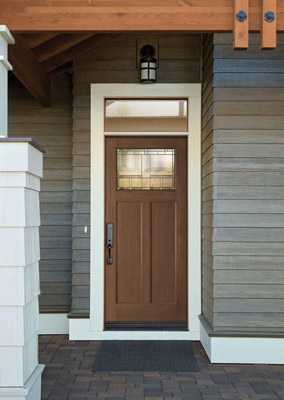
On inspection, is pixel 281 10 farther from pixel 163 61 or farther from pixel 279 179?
pixel 163 61

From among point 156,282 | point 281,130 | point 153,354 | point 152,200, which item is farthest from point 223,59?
point 153,354

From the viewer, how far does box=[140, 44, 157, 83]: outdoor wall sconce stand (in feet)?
16.3

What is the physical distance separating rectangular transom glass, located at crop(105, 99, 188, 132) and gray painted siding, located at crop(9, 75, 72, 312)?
20.7 inches

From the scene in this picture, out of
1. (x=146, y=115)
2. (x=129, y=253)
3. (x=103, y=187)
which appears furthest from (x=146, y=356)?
(x=146, y=115)

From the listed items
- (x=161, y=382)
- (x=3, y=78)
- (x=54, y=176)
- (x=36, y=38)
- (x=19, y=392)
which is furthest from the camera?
(x=54, y=176)

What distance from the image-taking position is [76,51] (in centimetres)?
501

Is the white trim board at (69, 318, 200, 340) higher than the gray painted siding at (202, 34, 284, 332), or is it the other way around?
the gray painted siding at (202, 34, 284, 332)

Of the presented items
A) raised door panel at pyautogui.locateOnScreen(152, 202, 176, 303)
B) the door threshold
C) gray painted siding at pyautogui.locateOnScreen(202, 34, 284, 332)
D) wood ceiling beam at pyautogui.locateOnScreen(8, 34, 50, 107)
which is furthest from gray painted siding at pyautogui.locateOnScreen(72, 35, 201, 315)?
gray painted siding at pyautogui.locateOnScreen(202, 34, 284, 332)

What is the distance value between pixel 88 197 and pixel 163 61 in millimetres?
1569

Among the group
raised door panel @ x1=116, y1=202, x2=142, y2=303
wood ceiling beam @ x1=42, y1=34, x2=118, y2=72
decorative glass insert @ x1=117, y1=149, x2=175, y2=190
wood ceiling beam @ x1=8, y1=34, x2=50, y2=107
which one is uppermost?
wood ceiling beam @ x1=42, y1=34, x2=118, y2=72

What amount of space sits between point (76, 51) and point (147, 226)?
1894mm

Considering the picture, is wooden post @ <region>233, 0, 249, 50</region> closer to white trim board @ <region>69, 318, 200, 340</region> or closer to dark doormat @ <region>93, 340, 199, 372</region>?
dark doormat @ <region>93, 340, 199, 372</region>

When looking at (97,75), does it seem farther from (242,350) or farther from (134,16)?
(242,350)

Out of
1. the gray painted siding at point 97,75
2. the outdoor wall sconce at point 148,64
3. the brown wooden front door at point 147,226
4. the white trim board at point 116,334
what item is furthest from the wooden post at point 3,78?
the white trim board at point 116,334
